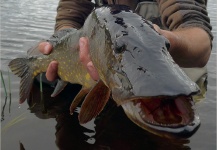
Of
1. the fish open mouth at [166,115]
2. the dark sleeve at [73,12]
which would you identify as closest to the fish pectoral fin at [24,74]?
the dark sleeve at [73,12]

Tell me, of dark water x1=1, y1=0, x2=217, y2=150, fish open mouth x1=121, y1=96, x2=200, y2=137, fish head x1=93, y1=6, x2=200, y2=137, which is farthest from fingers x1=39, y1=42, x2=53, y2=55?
fish open mouth x1=121, y1=96, x2=200, y2=137

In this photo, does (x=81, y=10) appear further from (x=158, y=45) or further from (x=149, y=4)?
(x=158, y=45)

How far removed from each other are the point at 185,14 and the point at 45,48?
0.98m

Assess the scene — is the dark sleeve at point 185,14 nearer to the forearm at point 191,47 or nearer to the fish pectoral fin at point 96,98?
the forearm at point 191,47

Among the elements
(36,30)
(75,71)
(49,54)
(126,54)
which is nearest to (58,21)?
(49,54)

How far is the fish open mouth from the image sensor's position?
89 cm

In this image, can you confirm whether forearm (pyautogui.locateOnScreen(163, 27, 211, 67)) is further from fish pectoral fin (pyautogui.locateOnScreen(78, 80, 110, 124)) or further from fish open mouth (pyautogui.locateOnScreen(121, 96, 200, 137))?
fish open mouth (pyautogui.locateOnScreen(121, 96, 200, 137))

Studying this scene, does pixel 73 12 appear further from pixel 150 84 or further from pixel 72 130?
pixel 150 84

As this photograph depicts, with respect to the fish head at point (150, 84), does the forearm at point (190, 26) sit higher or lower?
lower

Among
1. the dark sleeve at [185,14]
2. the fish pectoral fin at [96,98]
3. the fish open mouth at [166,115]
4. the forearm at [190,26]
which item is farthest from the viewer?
the dark sleeve at [185,14]

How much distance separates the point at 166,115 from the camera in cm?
96

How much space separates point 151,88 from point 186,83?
105 mm

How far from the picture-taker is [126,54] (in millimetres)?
1170

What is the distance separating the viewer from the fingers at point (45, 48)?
7.28ft
